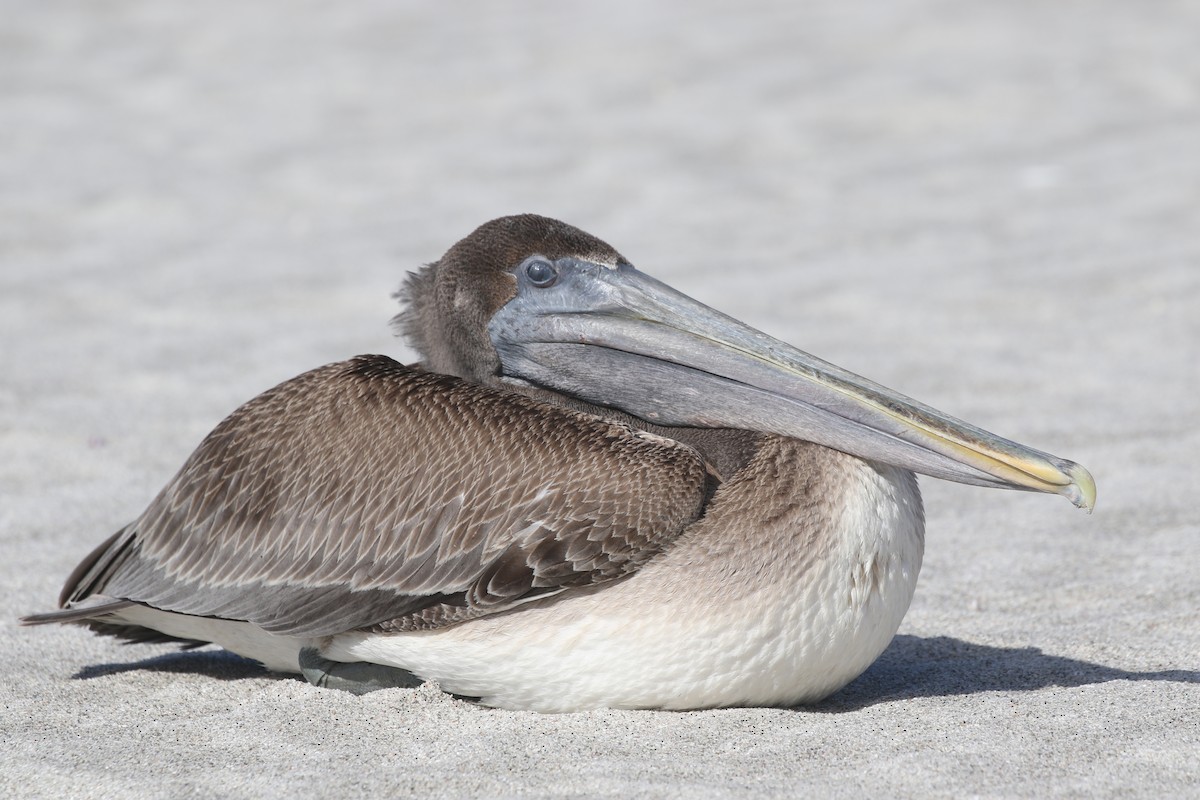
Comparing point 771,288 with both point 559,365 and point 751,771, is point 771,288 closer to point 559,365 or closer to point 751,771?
point 559,365

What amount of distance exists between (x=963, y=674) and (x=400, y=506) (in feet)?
4.75

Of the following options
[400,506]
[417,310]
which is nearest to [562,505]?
[400,506]

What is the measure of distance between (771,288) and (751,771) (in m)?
4.93

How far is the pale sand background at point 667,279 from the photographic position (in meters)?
3.39

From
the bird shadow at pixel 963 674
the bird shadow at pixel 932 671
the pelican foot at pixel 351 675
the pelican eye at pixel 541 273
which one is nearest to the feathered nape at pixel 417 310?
the pelican eye at pixel 541 273

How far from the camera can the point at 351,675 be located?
380cm

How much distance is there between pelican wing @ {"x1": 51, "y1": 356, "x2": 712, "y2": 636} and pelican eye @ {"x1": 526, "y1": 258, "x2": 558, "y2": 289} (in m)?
0.28

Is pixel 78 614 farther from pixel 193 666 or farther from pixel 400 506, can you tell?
pixel 400 506

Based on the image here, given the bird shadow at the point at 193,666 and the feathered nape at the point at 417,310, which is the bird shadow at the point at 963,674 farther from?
the bird shadow at the point at 193,666

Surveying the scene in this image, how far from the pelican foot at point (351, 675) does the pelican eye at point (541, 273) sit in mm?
977

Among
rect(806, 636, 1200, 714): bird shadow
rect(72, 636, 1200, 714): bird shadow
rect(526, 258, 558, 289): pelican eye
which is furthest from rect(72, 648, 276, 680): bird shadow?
rect(806, 636, 1200, 714): bird shadow

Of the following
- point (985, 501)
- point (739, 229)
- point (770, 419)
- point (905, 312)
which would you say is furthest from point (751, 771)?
point (739, 229)

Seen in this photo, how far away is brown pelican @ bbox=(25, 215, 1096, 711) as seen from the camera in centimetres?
346

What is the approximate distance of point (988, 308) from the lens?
7.56 metres
